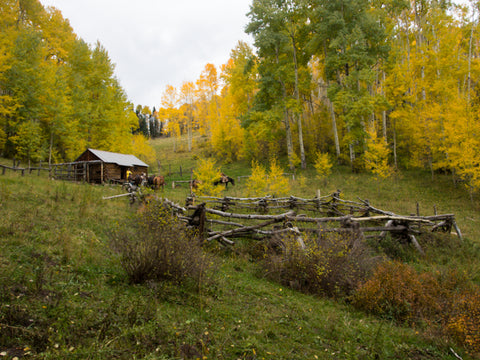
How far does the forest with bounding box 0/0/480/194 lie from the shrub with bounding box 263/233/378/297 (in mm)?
13791

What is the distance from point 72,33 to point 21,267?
3156 centimetres

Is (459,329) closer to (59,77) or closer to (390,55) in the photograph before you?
(390,55)

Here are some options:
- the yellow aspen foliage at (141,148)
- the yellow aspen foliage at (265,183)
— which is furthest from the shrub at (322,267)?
the yellow aspen foliage at (141,148)

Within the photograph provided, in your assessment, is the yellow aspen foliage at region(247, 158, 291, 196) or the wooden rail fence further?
the yellow aspen foliage at region(247, 158, 291, 196)

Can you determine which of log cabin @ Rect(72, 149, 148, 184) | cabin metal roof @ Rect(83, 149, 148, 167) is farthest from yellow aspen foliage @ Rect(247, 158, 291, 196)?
cabin metal roof @ Rect(83, 149, 148, 167)

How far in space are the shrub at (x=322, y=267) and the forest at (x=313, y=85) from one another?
13.8 m

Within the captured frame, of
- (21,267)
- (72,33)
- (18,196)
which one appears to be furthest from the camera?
(72,33)

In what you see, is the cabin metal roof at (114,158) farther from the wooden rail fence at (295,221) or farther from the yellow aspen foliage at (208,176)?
the wooden rail fence at (295,221)

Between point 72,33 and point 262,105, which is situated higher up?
point 72,33

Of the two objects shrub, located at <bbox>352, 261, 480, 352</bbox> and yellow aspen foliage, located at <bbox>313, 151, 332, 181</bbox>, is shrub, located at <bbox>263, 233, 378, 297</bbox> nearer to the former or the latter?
shrub, located at <bbox>352, 261, 480, 352</bbox>

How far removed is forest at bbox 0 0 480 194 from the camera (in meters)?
17.9

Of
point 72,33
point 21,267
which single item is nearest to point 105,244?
point 21,267

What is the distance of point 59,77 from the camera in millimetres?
20078

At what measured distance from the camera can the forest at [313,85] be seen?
17938 mm
